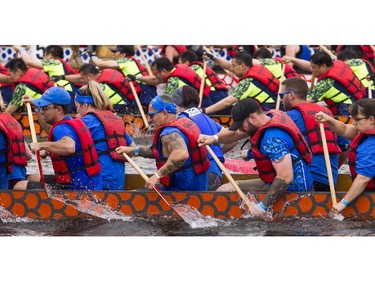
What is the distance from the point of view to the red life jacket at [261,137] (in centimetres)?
1058

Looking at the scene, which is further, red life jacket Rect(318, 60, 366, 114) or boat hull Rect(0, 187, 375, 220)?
red life jacket Rect(318, 60, 366, 114)

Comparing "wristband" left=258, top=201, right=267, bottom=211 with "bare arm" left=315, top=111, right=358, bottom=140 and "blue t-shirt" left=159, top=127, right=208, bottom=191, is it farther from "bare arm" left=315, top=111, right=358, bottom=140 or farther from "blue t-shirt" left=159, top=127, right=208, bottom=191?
"bare arm" left=315, top=111, right=358, bottom=140

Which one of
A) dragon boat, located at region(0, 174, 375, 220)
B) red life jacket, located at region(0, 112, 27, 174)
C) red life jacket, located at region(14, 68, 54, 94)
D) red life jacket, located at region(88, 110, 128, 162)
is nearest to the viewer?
dragon boat, located at region(0, 174, 375, 220)

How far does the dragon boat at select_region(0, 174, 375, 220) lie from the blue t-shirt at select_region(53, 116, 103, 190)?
19cm

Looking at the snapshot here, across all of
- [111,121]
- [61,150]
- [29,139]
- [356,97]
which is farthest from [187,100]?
[29,139]

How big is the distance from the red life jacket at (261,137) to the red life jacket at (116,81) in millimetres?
6641

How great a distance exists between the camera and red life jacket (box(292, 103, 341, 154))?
1152cm

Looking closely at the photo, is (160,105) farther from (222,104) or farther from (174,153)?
(222,104)

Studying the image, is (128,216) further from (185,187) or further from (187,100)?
(187,100)

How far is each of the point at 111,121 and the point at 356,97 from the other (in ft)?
16.9

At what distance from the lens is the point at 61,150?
10.7 meters

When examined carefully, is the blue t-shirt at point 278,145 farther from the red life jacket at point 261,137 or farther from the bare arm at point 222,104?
the bare arm at point 222,104

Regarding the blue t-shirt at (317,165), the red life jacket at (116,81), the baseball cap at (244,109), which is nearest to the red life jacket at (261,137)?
the baseball cap at (244,109)

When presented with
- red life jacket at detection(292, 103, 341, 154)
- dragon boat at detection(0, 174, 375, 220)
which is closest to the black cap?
red life jacket at detection(292, 103, 341, 154)
